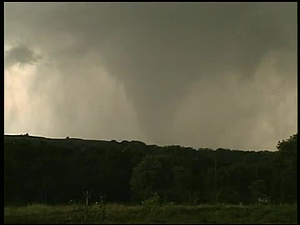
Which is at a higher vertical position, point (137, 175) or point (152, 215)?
point (137, 175)

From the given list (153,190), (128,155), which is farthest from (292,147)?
(128,155)

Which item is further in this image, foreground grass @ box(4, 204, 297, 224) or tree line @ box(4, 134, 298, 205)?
tree line @ box(4, 134, 298, 205)

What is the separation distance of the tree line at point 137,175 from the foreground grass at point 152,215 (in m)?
12.7

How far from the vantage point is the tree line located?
34594mm

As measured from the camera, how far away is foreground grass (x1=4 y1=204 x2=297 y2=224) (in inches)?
690

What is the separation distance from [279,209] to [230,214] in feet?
6.90

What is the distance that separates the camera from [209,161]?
157 ft

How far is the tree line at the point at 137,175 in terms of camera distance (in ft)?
113

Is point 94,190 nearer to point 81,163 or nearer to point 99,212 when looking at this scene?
point 81,163

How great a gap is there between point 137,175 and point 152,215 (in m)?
20.8

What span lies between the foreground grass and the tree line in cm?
1269

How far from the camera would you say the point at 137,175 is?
1547 inches

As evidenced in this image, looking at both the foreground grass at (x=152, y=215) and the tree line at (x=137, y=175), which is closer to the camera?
the foreground grass at (x=152, y=215)

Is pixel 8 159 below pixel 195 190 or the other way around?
the other way around
